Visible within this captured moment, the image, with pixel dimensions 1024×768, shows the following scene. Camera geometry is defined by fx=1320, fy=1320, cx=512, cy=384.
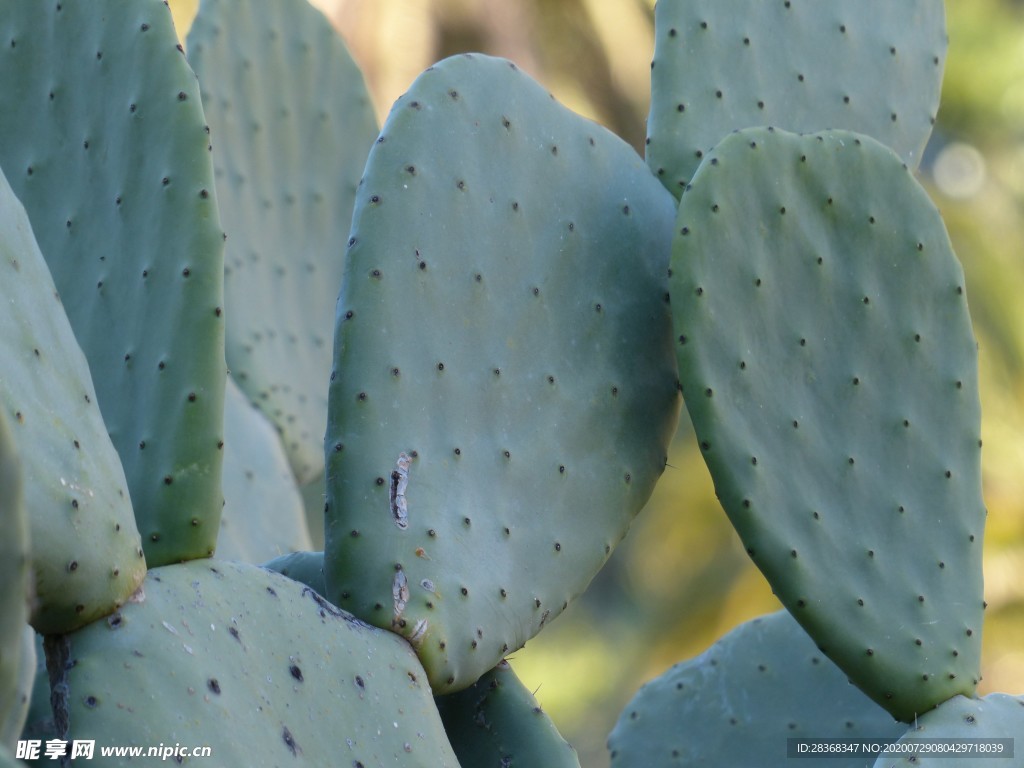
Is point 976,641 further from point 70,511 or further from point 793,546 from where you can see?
point 70,511

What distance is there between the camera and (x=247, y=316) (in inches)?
80.7

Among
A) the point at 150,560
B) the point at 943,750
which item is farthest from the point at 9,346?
the point at 943,750

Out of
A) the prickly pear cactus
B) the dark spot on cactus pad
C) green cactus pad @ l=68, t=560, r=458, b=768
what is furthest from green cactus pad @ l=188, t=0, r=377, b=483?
Result: the prickly pear cactus

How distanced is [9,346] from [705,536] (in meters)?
6.74

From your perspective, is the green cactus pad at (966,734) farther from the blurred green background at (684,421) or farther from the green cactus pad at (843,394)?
the blurred green background at (684,421)

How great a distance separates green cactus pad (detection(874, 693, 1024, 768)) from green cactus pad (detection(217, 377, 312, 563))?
90 centimetres

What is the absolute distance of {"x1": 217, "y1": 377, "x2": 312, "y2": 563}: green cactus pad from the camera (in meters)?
1.88

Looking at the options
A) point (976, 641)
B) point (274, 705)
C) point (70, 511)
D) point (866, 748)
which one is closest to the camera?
point (70, 511)

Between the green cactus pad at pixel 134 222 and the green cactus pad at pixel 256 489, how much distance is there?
607 mm

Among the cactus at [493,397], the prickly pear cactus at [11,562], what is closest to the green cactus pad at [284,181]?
the cactus at [493,397]

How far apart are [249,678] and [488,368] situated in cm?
45

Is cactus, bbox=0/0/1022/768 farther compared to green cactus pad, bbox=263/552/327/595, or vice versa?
green cactus pad, bbox=263/552/327/595

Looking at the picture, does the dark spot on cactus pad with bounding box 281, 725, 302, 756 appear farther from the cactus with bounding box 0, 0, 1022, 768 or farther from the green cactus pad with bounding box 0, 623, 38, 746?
the green cactus pad with bounding box 0, 623, 38, 746

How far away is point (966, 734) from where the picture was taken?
150 cm
